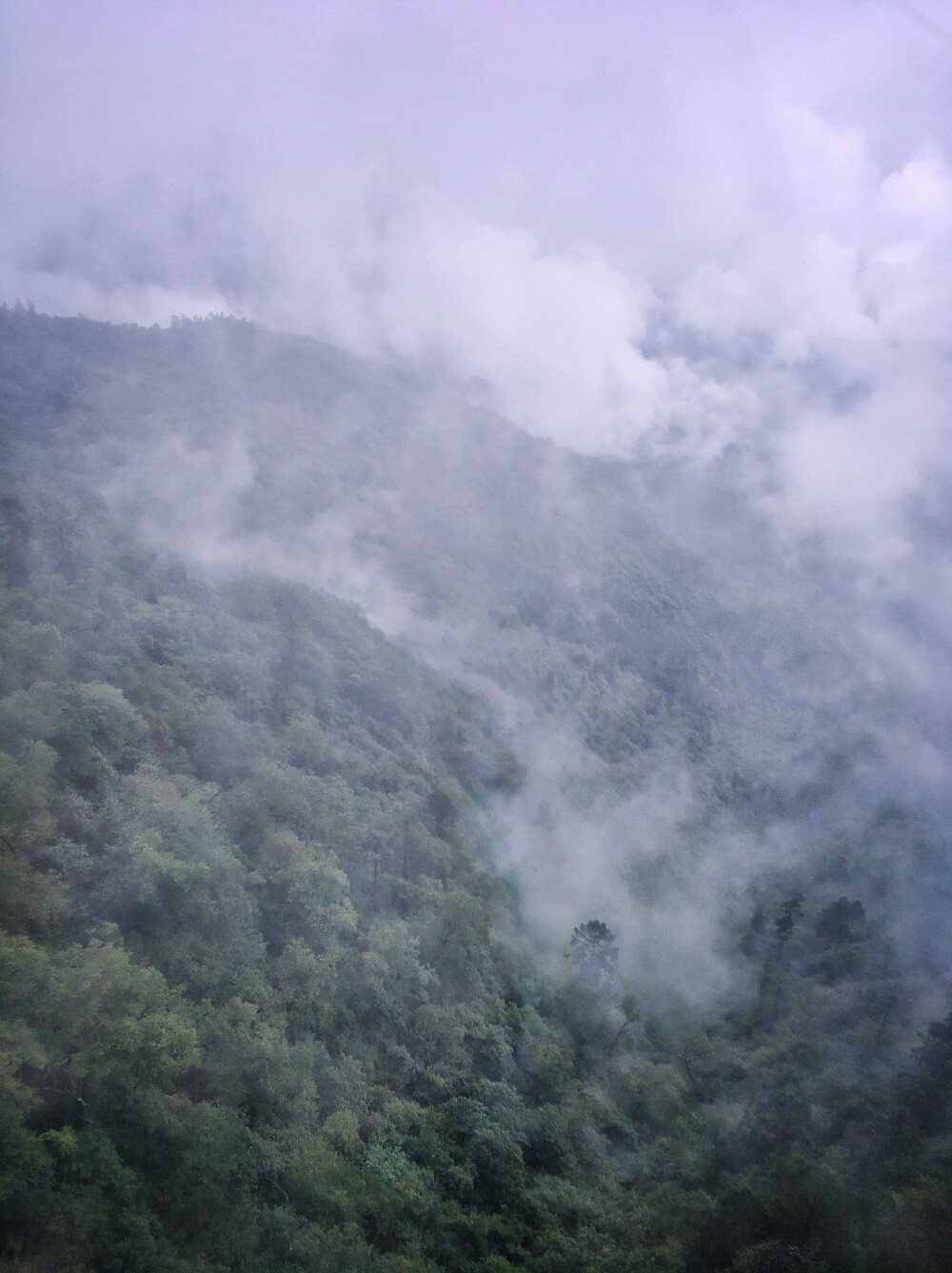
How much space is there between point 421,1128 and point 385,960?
7291mm

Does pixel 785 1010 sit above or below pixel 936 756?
below

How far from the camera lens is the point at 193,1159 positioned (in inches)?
775

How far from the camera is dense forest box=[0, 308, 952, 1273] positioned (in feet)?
66.1

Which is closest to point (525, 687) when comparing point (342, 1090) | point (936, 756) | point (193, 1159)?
point (342, 1090)

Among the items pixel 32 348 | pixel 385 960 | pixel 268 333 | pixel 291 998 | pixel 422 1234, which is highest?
pixel 268 333

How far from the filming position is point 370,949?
111 feet

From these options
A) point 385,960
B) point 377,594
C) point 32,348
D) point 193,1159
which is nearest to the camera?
point 193,1159

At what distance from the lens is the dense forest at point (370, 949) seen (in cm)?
2014

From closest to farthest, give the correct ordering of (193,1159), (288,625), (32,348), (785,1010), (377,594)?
(193,1159), (785,1010), (288,625), (377,594), (32,348)

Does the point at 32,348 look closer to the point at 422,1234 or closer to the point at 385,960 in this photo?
the point at 385,960

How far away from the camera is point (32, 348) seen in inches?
4171

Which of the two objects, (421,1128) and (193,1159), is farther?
(421,1128)

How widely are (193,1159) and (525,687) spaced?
80478mm

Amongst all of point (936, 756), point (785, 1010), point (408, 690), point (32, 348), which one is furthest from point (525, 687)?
point (936, 756)
